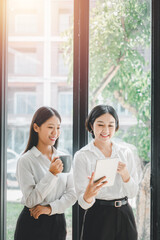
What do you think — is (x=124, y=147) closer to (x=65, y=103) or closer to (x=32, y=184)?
(x=65, y=103)

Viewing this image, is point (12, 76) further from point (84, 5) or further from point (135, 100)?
point (135, 100)

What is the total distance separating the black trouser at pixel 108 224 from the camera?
58.5 inches

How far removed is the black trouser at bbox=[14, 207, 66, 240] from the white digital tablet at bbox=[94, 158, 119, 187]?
1.29 ft

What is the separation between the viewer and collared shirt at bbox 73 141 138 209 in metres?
1.53

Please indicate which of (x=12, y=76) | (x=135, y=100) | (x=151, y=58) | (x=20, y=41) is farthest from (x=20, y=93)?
(x=151, y=58)

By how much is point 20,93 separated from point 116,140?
A: 0.78 meters

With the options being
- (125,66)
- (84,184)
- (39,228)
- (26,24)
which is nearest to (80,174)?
(84,184)

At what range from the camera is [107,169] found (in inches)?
56.6

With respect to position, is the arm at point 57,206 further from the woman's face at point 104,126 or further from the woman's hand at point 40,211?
the woman's face at point 104,126

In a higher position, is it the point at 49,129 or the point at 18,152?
the point at 49,129

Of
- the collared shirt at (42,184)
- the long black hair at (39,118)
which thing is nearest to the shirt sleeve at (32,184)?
the collared shirt at (42,184)

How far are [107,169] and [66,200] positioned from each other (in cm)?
35

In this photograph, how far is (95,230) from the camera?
150 centimetres

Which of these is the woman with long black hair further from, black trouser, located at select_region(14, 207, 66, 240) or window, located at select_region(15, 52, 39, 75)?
window, located at select_region(15, 52, 39, 75)
